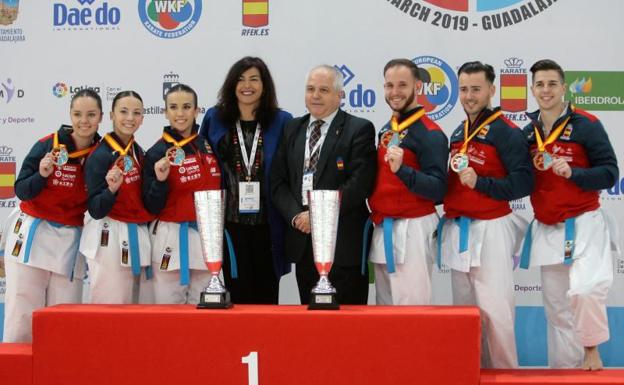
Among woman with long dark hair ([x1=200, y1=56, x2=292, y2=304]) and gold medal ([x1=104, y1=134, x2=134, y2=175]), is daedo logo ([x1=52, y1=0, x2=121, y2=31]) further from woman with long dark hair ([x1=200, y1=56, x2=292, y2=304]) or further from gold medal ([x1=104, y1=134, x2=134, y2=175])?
gold medal ([x1=104, y1=134, x2=134, y2=175])

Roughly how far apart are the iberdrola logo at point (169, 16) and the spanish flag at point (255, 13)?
0.33 metres

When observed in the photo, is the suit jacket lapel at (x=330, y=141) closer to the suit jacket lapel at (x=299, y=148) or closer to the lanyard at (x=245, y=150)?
the suit jacket lapel at (x=299, y=148)

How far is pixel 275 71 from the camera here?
16.6 feet

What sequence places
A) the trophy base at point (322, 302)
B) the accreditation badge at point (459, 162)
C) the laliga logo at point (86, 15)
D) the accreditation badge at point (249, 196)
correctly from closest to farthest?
the trophy base at point (322, 302)
the accreditation badge at point (459, 162)
the accreditation badge at point (249, 196)
the laliga logo at point (86, 15)

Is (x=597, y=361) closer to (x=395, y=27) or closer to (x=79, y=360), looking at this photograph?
(x=79, y=360)

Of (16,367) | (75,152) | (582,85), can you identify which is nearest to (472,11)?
(582,85)

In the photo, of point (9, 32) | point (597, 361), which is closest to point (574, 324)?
point (597, 361)

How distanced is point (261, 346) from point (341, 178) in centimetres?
119

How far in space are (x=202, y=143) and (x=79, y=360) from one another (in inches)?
55.1

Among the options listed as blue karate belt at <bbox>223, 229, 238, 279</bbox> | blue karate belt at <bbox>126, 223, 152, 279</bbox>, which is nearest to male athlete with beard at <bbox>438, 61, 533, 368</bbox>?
blue karate belt at <bbox>223, 229, 238, 279</bbox>

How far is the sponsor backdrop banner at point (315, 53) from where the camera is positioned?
4.91 metres

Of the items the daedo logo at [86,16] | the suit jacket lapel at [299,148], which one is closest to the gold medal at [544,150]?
the suit jacket lapel at [299,148]

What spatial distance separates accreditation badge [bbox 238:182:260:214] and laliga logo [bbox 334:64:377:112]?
4.48 ft

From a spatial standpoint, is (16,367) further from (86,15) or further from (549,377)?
(86,15)
